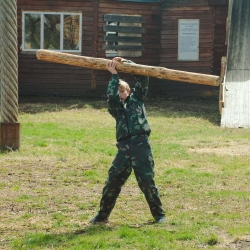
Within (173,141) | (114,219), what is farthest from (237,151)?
(114,219)

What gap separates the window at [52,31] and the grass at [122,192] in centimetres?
699

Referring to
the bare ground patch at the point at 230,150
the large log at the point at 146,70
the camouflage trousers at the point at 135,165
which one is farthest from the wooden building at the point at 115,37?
the camouflage trousers at the point at 135,165

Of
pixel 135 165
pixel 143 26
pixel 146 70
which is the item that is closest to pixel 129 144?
pixel 135 165

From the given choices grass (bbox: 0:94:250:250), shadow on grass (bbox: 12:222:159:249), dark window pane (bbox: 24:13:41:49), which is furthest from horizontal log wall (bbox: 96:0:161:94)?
shadow on grass (bbox: 12:222:159:249)

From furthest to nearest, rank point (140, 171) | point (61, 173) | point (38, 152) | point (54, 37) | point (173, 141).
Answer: point (54, 37)
point (173, 141)
point (38, 152)
point (61, 173)
point (140, 171)

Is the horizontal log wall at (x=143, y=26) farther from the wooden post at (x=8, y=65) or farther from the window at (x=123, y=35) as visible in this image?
the wooden post at (x=8, y=65)

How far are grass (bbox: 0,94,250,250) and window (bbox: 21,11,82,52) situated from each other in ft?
22.9

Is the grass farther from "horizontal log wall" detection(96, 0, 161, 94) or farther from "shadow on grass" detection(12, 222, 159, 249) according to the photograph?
"horizontal log wall" detection(96, 0, 161, 94)

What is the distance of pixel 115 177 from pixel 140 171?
0.29 meters

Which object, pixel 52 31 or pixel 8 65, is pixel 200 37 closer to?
pixel 52 31

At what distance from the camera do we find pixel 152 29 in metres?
24.7

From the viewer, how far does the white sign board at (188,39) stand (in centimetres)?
2453

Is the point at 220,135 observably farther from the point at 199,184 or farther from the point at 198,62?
the point at 198,62

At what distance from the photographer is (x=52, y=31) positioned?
24.1 m
